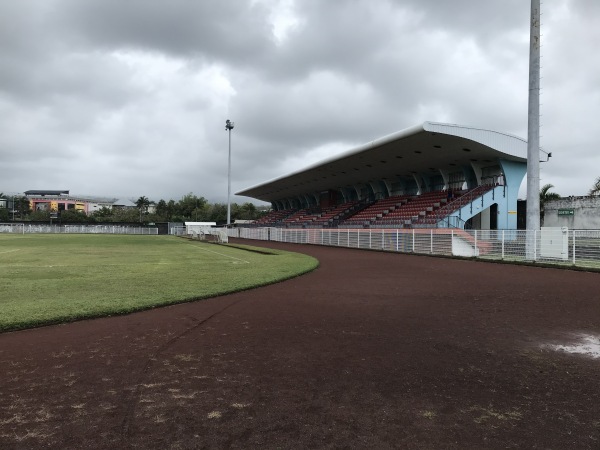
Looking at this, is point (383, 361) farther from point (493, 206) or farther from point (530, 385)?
point (493, 206)

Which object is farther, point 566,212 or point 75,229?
point 75,229

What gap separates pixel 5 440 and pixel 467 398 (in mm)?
3655

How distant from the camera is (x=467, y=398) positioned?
3.58 metres

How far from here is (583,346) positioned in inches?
205

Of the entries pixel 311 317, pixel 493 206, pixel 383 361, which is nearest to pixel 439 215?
pixel 493 206

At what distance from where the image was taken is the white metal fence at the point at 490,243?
16078mm

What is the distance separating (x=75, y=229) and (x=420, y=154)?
7116cm

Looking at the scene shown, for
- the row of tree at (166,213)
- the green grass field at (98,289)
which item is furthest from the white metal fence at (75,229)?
the green grass field at (98,289)

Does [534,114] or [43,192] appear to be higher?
[43,192]

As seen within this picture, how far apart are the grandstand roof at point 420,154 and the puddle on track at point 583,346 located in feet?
66.8

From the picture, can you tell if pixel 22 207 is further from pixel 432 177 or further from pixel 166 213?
pixel 432 177

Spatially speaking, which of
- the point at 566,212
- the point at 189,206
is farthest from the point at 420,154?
the point at 189,206

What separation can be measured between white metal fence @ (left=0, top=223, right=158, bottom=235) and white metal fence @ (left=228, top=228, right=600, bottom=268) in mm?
57242

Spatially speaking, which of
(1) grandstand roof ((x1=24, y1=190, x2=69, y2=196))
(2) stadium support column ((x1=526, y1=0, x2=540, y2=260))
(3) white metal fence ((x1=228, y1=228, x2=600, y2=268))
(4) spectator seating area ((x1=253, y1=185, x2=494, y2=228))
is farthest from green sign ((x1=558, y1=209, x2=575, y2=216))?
(1) grandstand roof ((x1=24, y1=190, x2=69, y2=196))
